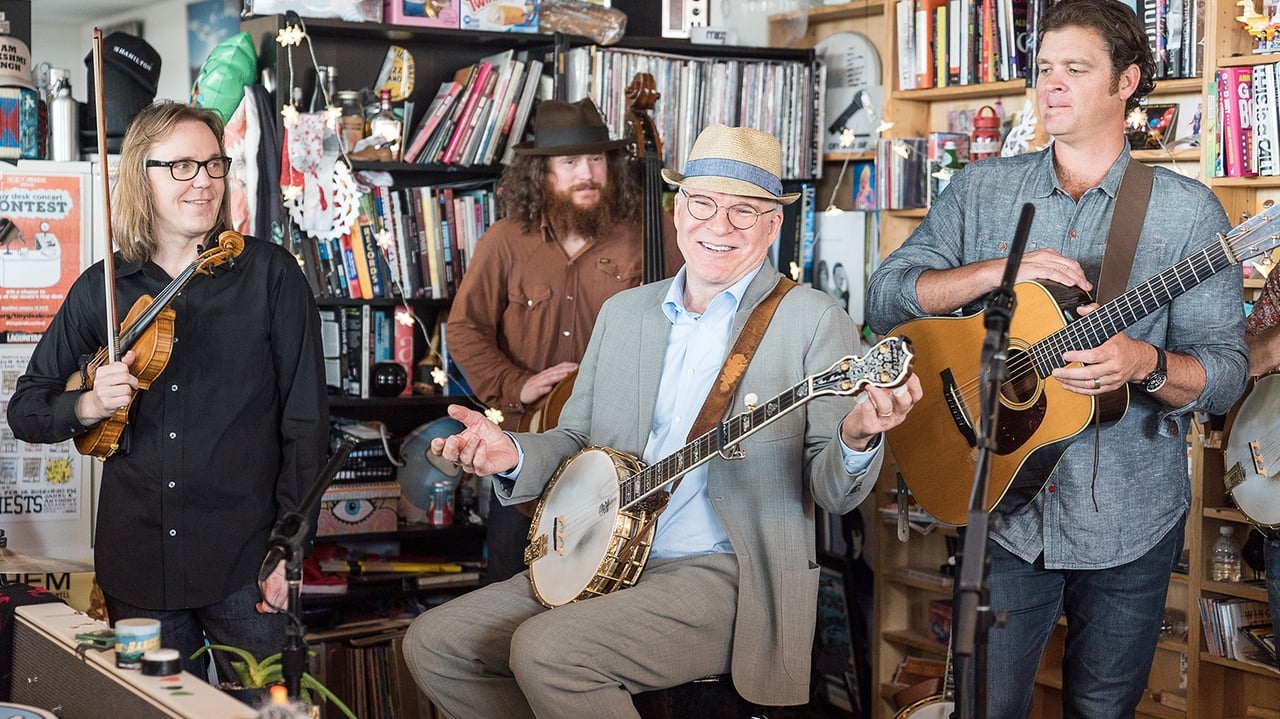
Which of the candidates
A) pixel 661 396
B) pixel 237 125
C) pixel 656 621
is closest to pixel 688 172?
pixel 661 396

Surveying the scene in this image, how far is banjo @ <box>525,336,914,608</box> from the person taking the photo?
2447 mm

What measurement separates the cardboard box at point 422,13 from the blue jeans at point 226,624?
2.02 meters

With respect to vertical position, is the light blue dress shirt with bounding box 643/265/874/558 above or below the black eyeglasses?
below

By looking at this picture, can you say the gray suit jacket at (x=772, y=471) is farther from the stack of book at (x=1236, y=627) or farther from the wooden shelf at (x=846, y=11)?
the wooden shelf at (x=846, y=11)

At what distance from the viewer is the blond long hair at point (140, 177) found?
8.98ft

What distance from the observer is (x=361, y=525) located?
13.8ft

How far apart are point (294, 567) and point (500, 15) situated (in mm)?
2816

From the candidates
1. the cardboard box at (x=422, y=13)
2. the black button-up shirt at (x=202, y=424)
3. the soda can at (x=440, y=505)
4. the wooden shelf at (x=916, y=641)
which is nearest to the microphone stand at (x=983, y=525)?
the black button-up shirt at (x=202, y=424)

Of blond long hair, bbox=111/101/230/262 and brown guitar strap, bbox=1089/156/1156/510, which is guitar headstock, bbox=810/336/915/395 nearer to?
brown guitar strap, bbox=1089/156/1156/510

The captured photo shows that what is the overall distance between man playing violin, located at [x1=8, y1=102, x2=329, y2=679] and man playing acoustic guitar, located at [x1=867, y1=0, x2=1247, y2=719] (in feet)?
4.33

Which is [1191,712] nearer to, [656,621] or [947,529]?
[947,529]

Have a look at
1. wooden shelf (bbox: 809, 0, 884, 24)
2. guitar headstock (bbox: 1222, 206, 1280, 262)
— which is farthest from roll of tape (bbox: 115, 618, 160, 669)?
wooden shelf (bbox: 809, 0, 884, 24)

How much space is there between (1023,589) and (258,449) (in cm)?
151

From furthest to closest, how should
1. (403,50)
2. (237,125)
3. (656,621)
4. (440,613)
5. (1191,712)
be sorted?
(403,50)
(237,125)
(1191,712)
(440,613)
(656,621)
